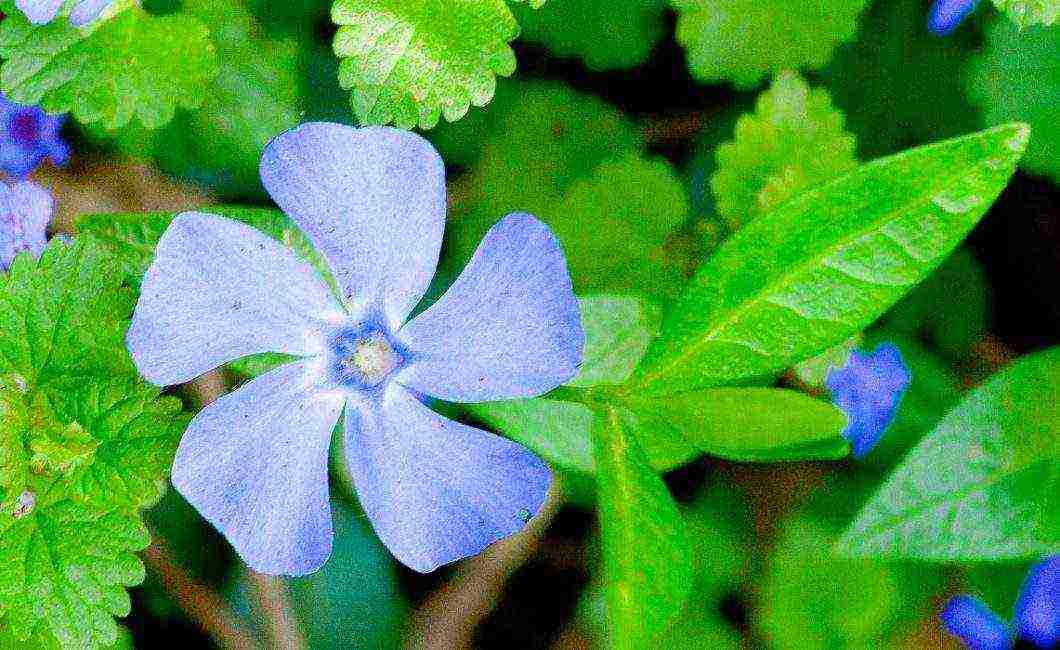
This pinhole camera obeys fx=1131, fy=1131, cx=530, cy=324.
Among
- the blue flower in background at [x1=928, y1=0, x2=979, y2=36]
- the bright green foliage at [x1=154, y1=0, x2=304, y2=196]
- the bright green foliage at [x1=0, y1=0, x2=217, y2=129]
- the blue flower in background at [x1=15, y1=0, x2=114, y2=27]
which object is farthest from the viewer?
the bright green foliage at [x1=154, y1=0, x2=304, y2=196]

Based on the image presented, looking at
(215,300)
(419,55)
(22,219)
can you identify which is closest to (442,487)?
(215,300)

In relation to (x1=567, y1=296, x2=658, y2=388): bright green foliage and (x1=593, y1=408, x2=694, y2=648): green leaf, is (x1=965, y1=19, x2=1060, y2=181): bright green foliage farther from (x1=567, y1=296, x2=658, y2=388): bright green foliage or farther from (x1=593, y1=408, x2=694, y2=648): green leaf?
(x1=593, y1=408, x2=694, y2=648): green leaf

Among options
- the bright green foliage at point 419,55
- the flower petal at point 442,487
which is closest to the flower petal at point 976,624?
the flower petal at point 442,487

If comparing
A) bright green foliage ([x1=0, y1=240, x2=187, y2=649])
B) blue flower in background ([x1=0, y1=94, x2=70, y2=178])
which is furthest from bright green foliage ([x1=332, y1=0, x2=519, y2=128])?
blue flower in background ([x1=0, y1=94, x2=70, y2=178])

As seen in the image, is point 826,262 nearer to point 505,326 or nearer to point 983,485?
point 505,326

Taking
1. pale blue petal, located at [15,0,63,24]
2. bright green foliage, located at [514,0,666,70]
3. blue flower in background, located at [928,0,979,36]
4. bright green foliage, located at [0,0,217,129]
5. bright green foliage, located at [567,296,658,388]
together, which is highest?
blue flower in background, located at [928,0,979,36]

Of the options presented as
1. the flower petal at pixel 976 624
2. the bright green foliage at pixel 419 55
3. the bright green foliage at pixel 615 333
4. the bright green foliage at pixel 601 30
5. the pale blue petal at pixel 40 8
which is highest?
the bright green foliage at pixel 419 55

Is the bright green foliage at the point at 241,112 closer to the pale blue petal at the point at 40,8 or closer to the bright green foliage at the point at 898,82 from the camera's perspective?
the pale blue petal at the point at 40,8

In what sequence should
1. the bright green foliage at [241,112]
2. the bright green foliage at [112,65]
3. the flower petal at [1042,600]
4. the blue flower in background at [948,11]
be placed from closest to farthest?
the bright green foliage at [112,65], the blue flower in background at [948,11], the bright green foliage at [241,112], the flower petal at [1042,600]
